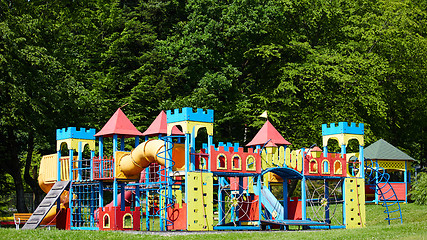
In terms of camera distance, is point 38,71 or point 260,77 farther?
point 260,77

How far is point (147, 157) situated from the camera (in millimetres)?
25031

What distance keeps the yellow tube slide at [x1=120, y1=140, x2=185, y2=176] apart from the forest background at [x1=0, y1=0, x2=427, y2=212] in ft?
36.0

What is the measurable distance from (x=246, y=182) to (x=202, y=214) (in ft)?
13.4

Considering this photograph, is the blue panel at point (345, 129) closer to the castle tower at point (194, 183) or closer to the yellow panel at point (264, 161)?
the yellow panel at point (264, 161)

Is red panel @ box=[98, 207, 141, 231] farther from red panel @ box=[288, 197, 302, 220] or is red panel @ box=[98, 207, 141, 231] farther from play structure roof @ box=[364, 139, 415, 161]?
play structure roof @ box=[364, 139, 415, 161]

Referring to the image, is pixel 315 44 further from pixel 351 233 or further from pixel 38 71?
pixel 351 233

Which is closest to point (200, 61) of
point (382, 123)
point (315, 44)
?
point (315, 44)

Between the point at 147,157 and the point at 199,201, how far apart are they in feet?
9.68

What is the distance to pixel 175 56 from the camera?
144 ft

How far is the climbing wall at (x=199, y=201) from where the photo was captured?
76.0ft

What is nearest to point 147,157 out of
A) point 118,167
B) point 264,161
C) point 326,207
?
point 118,167

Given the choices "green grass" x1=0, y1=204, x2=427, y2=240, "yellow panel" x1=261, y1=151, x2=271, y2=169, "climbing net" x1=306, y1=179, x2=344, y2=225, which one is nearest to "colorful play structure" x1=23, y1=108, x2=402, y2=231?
"yellow panel" x1=261, y1=151, x2=271, y2=169

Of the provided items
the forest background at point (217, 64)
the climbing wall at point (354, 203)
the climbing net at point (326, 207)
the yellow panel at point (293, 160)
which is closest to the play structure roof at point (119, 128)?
the yellow panel at point (293, 160)

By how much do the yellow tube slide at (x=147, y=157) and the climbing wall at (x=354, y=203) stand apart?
808cm
